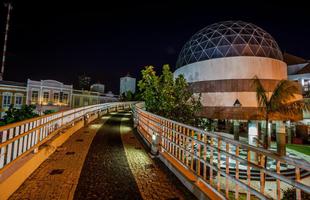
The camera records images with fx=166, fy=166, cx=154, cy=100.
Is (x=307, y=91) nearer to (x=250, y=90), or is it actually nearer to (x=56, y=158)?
(x=250, y=90)

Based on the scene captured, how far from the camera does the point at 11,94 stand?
29.5 metres

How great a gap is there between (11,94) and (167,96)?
32.4 m

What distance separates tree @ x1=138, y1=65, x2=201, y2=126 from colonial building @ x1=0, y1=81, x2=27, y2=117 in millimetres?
29890

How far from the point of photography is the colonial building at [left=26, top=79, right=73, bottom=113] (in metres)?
30.6

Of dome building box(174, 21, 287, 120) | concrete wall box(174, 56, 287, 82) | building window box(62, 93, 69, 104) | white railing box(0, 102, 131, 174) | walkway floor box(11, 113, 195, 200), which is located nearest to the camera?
white railing box(0, 102, 131, 174)

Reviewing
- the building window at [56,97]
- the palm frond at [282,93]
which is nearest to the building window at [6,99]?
the building window at [56,97]

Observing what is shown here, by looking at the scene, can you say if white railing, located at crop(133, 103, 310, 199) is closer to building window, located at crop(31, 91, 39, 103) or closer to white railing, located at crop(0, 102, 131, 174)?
white railing, located at crop(0, 102, 131, 174)

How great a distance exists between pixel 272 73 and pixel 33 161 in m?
21.0

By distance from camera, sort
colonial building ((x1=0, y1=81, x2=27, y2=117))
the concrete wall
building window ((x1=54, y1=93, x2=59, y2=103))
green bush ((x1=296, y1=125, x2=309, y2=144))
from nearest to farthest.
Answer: the concrete wall < green bush ((x1=296, y1=125, x2=309, y2=144)) < colonial building ((x1=0, y1=81, x2=27, y2=117)) < building window ((x1=54, y1=93, x2=59, y2=103))

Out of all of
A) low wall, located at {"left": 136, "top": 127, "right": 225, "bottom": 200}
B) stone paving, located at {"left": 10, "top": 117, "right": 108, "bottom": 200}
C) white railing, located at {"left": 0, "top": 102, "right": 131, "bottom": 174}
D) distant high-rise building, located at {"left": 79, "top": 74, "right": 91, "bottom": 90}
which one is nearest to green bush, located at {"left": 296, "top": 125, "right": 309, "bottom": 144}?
low wall, located at {"left": 136, "top": 127, "right": 225, "bottom": 200}

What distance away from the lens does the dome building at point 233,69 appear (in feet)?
56.0

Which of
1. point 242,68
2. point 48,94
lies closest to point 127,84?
point 48,94

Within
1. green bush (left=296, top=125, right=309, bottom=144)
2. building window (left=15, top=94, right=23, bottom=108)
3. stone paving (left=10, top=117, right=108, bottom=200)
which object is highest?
building window (left=15, top=94, right=23, bottom=108)

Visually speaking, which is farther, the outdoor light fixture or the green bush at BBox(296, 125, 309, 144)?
the green bush at BBox(296, 125, 309, 144)
